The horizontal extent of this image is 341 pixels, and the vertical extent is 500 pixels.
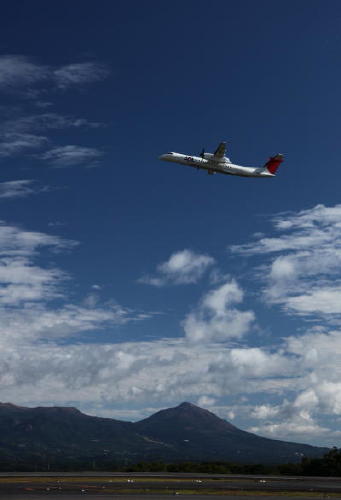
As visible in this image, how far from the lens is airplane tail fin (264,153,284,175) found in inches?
4598

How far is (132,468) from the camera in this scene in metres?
138

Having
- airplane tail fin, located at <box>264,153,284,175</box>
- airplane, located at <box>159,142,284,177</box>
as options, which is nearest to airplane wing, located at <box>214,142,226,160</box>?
airplane, located at <box>159,142,284,177</box>

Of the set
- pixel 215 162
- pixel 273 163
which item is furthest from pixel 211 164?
pixel 273 163

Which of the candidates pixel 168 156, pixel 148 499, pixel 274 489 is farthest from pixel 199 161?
pixel 148 499

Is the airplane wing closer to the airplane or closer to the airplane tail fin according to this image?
the airplane

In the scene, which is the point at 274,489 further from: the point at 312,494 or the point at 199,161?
the point at 199,161

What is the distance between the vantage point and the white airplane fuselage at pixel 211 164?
10494 centimetres

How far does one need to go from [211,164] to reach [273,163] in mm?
18679

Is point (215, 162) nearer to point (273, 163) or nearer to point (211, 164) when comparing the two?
point (211, 164)

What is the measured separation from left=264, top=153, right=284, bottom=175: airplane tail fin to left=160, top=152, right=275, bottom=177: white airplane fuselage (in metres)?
7.57

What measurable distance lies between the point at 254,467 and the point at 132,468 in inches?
1089

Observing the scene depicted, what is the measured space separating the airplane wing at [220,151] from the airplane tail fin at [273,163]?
14.4 metres

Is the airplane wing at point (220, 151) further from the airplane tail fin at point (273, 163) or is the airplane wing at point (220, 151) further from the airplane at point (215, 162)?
the airplane tail fin at point (273, 163)

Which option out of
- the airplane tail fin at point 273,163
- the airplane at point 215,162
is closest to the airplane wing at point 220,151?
the airplane at point 215,162
